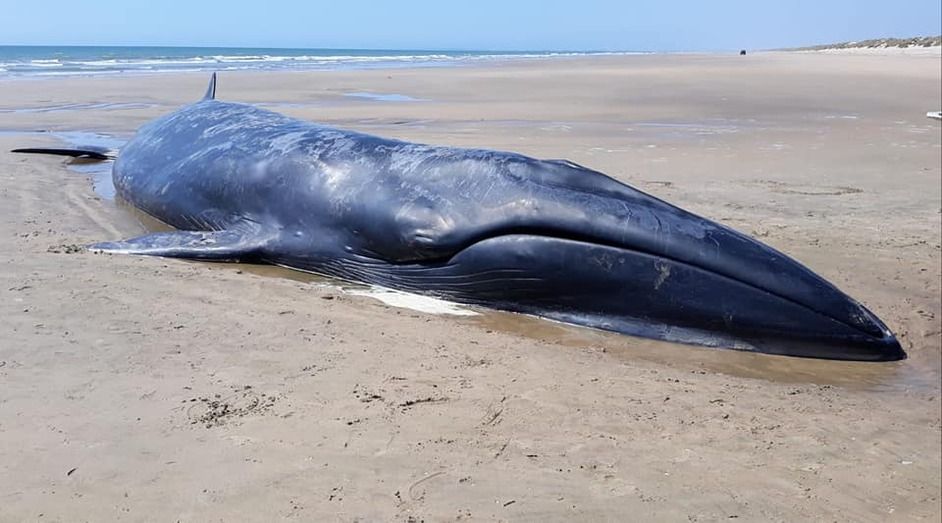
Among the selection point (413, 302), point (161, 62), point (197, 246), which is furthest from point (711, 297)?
point (161, 62)

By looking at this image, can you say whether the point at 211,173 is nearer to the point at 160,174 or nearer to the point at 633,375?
the point at 160,174

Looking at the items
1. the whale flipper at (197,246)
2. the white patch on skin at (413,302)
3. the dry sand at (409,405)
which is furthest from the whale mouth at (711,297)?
the whale flipper at (197,246)

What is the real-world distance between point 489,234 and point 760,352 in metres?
1.74

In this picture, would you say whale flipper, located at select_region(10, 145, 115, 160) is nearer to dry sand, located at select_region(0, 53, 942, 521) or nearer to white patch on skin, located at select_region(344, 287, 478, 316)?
dry sand, located at select_region(0, 53, 942, 521)

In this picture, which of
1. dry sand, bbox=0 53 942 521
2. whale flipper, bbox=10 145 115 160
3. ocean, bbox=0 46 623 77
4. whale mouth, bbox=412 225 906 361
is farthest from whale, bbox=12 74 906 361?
ocean, bbox=0 46 623 77

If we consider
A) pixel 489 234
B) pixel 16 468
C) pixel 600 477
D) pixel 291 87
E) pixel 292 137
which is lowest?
pixel 600 477

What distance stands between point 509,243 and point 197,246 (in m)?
2.53

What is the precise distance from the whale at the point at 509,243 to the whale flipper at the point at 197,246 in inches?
0.4

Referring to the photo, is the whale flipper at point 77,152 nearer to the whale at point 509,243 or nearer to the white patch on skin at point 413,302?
the whale at point 509,243

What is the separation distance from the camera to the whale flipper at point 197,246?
634 cm

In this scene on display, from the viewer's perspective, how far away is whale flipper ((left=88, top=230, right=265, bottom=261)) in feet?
20.8

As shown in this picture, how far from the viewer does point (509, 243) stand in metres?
5.33

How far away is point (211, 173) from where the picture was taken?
712 centimetres

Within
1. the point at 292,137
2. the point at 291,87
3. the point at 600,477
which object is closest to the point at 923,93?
the point at 291,87
